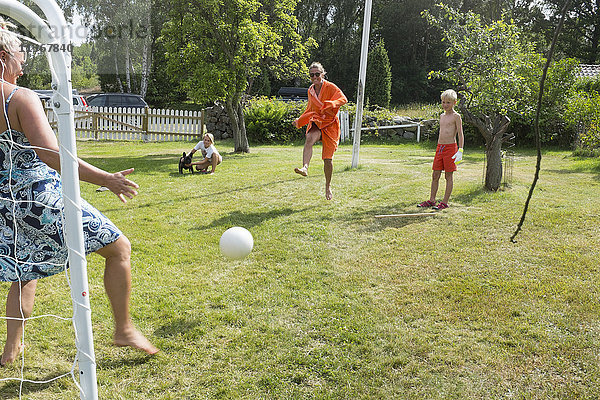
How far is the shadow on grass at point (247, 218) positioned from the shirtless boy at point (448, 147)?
189 cm

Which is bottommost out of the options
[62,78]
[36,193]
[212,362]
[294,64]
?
[212,362]

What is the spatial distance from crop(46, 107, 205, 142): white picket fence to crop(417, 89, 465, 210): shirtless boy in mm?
12808

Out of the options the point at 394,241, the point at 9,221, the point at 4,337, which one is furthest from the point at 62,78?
the point at 394,241

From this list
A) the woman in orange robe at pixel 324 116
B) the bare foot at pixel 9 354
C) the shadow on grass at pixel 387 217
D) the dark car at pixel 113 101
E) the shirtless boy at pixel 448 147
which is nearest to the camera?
the bare foot at pixel 9 354

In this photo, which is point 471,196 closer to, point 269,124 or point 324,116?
point 324,116

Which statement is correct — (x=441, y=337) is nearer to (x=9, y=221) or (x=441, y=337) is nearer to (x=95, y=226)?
(x=95, y=226)

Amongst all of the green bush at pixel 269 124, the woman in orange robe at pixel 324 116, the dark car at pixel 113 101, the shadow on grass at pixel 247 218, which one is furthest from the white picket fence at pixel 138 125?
the shadow on grass at pixel 247 218

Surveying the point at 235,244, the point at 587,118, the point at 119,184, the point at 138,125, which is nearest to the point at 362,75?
the point at 587,118

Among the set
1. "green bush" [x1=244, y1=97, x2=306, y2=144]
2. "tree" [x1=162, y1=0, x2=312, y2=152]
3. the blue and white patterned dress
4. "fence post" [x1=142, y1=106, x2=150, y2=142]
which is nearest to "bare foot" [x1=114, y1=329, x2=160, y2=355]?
the blue and white patterned dress

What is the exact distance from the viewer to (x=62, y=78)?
1.96 m

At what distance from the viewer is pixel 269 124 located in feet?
60.1

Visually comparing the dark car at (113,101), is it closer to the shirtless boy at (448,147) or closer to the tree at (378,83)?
the tree at (378,83)

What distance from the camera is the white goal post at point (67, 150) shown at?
1.94 metres

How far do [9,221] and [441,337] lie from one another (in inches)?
105
